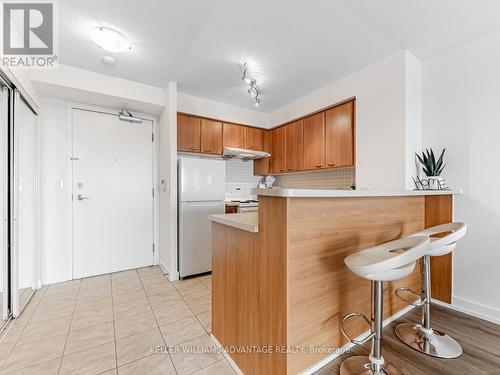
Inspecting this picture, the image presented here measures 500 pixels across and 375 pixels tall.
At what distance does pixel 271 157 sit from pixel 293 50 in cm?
208

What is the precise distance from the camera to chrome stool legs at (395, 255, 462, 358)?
5.10ft

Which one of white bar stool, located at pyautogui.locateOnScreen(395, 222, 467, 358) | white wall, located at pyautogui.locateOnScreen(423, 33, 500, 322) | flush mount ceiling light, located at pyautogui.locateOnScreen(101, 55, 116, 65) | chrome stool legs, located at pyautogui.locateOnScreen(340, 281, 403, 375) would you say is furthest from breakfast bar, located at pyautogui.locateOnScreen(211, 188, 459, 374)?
flush mount ceiling light, located at pyautogui.locateOnScreen(101, 55, 116, 65)

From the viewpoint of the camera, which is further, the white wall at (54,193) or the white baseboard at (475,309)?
the white wall at (54,193)

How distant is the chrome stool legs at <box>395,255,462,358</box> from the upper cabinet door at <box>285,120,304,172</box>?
7.44 ft

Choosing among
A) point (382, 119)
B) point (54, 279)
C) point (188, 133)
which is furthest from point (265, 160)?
point (54, 279)

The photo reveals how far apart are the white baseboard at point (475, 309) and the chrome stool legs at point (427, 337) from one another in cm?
60

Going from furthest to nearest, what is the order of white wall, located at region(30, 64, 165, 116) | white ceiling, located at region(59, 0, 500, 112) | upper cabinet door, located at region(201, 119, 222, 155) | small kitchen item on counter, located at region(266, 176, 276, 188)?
small kitchen item on counter, located at region(266, 176, 276, 188) < upper cabinet door, located at region(201, 119, 222, 155) < white wall, located at region(30, 64, 165, 116) < white ceiling, located at region(59, 0, 500, 112)

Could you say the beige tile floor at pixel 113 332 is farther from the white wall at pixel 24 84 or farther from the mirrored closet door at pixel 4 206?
the white wall at pixel 24 84

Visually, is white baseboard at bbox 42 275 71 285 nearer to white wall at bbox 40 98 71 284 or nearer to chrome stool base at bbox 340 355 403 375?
white wall at bbox 40 98 71 284

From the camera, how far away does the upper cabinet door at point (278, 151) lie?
395 cm

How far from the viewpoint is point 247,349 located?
133cm

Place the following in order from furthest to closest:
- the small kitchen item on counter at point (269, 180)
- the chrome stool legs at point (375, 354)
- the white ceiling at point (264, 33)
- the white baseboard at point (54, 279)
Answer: the small kitchen item on counter at point (269, 180), the white baseboard at point (54, 279), the white ceiling at point (264, 33), the chrome stool legs at point (375, 354)

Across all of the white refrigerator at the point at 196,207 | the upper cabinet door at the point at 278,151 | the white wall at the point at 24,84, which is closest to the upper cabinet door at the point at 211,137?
the white refrigerator at the point at 196,207

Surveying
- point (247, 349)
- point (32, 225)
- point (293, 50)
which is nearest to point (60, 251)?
point (32, 225)
